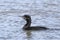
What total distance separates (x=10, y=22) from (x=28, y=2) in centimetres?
474

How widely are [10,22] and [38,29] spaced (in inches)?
58.3

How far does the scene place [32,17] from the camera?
18.0 meters

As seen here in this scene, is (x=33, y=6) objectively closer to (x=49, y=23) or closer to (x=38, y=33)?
(x=49, y=23)

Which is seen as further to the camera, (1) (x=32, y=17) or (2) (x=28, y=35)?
(1) (x=32, y=17)

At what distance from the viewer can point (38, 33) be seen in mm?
15539

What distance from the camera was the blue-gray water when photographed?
49.7 feet

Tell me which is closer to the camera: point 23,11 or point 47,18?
point 47,18

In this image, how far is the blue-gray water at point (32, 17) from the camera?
49.7 ft

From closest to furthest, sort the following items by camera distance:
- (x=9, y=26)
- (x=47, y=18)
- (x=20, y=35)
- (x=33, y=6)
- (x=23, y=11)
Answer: (x=20, y=35), (x=9, y=26), (x=47, y=18), (x=23, y=11), (x=33, y=6)

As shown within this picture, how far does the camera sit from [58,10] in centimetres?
1944

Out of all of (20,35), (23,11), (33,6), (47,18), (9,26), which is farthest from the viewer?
(33,6)

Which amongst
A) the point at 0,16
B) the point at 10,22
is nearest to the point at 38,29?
the point at 10,22

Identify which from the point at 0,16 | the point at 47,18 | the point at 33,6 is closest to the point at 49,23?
the point at 47,18

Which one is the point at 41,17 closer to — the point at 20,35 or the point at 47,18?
the point at 47,18
